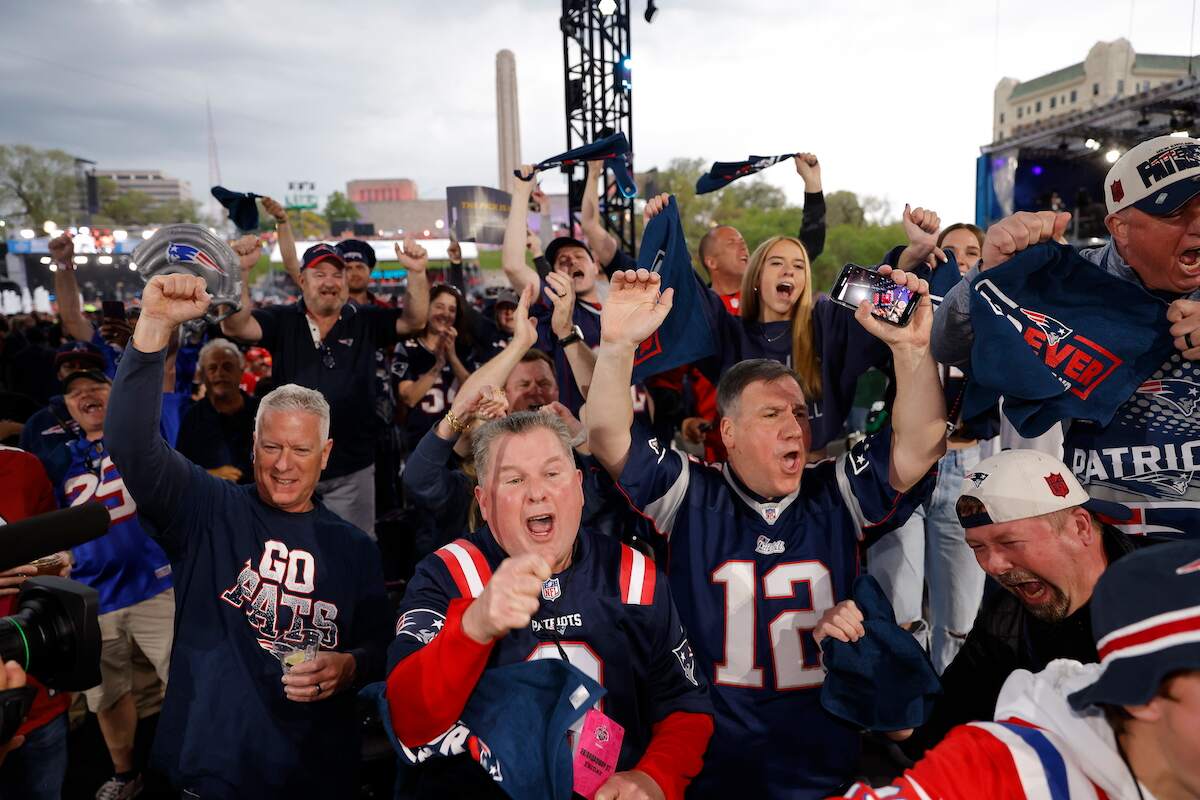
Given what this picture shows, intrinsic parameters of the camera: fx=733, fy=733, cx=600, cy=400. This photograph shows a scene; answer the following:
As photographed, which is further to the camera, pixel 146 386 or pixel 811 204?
pixel 811 204

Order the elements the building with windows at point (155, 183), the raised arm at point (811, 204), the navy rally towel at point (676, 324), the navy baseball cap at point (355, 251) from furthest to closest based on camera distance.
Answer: the building with windows at point (155, 183) → the navy baseball cap at point (355, 251) → the raised arm at point (811, 204) → the navy rally towel at point (676, 324)

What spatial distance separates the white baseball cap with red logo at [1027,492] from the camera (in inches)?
79.4

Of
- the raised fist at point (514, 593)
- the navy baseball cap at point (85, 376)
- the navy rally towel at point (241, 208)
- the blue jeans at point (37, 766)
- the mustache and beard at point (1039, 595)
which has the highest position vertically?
the navy rally towel at point (241, 208)

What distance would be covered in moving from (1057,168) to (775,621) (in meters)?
23.3

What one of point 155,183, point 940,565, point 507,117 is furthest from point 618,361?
point 155,183

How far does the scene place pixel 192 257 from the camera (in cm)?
267

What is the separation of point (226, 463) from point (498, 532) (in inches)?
122

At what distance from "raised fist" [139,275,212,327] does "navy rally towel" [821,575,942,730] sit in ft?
6.84

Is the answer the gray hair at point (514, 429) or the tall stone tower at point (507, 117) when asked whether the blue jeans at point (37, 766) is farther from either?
the tall stone tower at point (507, 117)

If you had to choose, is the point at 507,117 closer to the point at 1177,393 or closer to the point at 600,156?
the point at 600,156

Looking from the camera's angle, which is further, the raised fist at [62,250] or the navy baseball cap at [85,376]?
the raised fist at [62,250]

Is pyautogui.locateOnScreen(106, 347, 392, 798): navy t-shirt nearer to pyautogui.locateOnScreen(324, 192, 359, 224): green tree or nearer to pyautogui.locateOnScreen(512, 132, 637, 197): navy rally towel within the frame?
pyautogui.locateOnScreen(512, 132, 637, 197): navy rally towel

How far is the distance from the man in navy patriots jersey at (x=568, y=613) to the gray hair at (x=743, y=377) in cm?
63

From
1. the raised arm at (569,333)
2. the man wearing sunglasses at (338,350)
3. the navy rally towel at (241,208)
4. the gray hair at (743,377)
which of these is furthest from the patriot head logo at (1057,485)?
the navy rally towel at (241,208)
